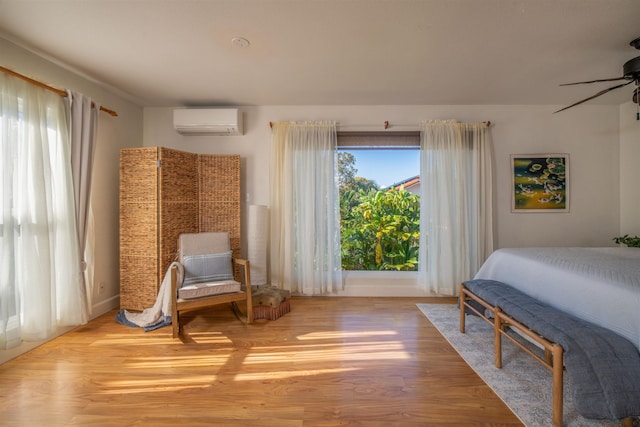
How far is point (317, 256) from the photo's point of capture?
3371 mm

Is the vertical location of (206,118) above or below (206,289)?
above

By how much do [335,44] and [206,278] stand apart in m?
2.49

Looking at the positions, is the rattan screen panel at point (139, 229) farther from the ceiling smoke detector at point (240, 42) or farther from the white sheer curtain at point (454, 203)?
the white sheer curtain at point (454, 203)

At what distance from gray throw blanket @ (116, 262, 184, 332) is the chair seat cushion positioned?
0.65ft

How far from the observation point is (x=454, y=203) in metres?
3.34

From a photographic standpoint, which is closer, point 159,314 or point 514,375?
point 514,375

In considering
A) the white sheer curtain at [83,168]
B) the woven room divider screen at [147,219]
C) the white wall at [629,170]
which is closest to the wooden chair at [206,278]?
the woven room divider screen at [147,219]

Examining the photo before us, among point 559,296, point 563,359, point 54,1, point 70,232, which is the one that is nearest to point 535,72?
point 559,296

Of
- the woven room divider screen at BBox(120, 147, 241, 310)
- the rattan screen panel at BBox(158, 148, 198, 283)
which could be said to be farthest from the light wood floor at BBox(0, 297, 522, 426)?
the rattan screen panel at BBox(158, 148, 198, 283)

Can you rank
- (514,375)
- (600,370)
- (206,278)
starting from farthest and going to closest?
(206,278) < (514,375) < (600,370)

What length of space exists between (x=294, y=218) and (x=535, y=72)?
9.73 feet

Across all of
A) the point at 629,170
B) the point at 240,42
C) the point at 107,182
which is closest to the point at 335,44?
the point at 240,42

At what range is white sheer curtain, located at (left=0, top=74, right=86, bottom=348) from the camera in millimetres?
1925

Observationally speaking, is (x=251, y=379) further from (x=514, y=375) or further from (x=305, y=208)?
(x=305, y=208)
